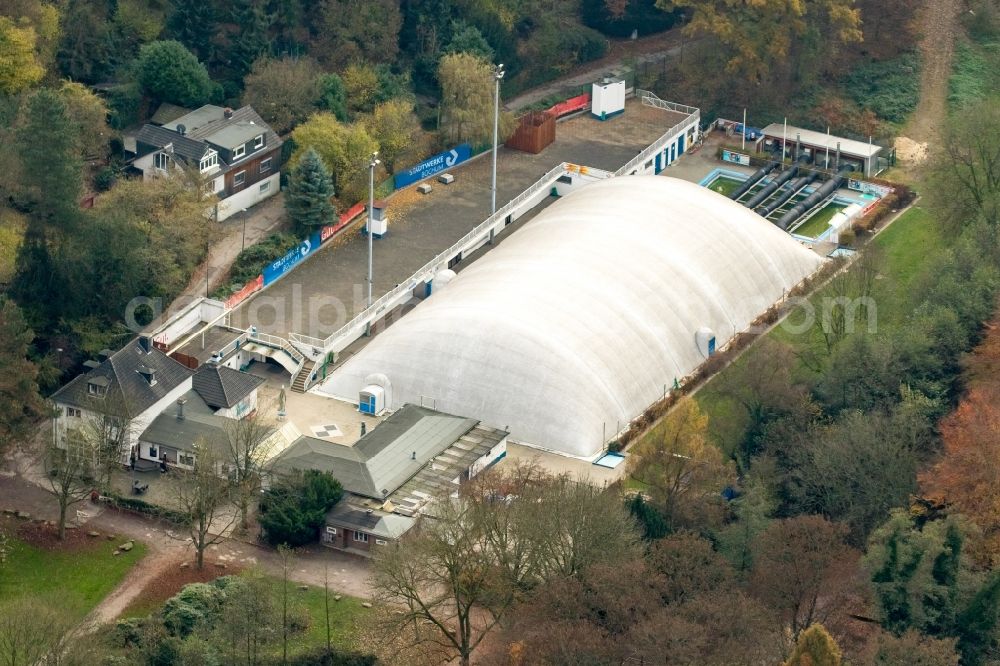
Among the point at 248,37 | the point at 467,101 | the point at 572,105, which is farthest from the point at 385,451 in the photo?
the point at 572,105

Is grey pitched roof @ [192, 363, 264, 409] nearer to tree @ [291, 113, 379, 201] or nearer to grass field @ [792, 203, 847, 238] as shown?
tree @ [291, 113, 379, 201]

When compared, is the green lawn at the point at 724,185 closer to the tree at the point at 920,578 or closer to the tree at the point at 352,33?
the tree at the point at 352,33

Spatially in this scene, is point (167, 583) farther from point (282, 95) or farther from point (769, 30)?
point (769, 30)

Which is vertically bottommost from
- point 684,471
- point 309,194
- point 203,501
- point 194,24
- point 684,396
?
point 684,396

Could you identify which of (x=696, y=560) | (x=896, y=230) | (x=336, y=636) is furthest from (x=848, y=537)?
(x=896, y=230)

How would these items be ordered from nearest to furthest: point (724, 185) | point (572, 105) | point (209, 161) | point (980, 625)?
1. point (980, 625)
2. point (209, 161)
3. point (724, 185)
4. point (572, 105)

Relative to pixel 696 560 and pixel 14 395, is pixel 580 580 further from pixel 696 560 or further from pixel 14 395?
pixel 14 395

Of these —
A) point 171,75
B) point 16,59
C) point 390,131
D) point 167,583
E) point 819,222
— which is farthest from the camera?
point 819,222

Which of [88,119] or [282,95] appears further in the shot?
[282,95]
